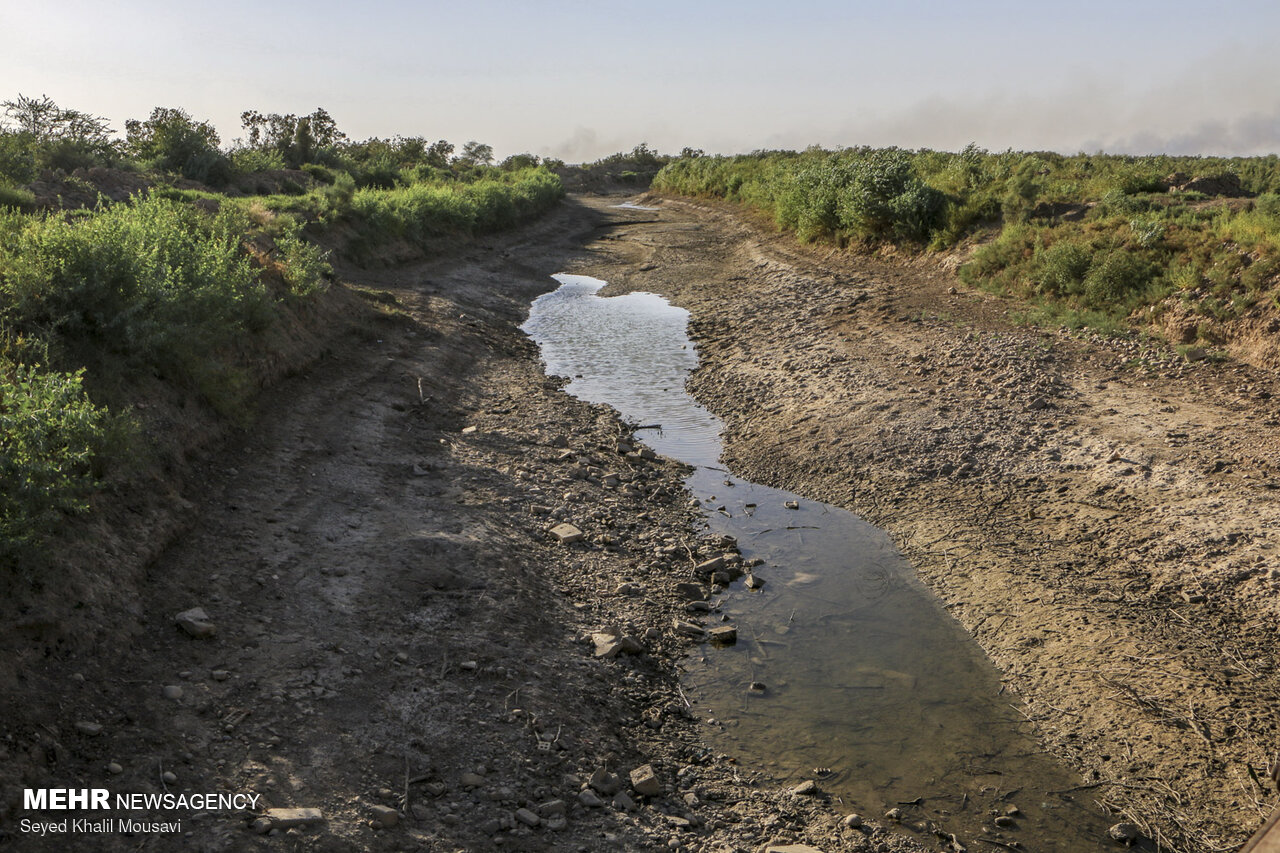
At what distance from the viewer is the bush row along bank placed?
5156 millimetres

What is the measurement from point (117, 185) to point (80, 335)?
13.3 metres

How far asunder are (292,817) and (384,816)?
17.3 inches

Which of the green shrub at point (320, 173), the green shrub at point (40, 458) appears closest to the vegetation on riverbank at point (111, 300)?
the green shrub at point (40, 458)

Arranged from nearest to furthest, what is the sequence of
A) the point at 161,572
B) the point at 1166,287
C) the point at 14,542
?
the point at 14,542 < the point at 161,572 < the point at 1166,287

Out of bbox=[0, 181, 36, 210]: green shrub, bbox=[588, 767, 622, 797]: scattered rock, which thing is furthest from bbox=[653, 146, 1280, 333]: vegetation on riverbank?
bbox=[0, 181, 36, 210]: green shrub

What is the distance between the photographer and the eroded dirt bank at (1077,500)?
5254 mm

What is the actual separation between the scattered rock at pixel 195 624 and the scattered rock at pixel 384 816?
201cm

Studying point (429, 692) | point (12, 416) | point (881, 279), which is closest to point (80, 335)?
point (12, 416)

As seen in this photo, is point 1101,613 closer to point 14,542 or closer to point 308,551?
point 308,551

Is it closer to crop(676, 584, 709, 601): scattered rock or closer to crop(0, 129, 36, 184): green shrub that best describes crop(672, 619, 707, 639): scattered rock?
crop(676, 584, 709, 601): scattered rock

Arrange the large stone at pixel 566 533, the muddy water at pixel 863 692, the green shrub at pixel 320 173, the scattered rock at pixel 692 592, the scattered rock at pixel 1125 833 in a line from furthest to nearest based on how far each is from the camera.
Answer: the green shrub at pixel 320 173 < the large stone at pixel 566 533 < the scattered rock at pixel 692 592 < the muddy water at pixel 863 692 < the scattered rock at pixel 1125 833

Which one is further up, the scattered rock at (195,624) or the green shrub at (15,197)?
the green shrub at (15,197)

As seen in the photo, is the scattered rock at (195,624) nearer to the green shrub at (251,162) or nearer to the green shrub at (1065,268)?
the green shrub at (1065,268)

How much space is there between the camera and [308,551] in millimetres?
6727
